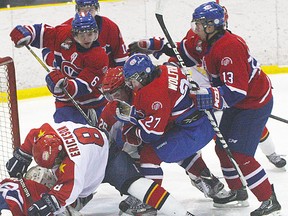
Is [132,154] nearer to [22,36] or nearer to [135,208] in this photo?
[135,208]

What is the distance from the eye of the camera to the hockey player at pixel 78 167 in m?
3.46

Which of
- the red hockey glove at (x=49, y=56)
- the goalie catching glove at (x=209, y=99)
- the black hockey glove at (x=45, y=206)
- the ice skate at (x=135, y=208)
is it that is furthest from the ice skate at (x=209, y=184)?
the red hockey glove at (x=49, y=56)

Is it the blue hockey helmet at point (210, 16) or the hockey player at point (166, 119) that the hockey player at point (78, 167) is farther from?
the blue hockey helmet at point (210, 16)

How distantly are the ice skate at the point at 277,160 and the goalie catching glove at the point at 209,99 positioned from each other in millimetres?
1149

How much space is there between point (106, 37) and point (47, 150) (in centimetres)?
145

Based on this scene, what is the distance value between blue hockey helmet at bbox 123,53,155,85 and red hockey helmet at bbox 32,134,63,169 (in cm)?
46

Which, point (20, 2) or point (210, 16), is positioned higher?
point (210, 16)

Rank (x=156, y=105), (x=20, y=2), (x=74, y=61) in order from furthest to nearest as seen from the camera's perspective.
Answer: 1. (x=20, y=2)
2. (x=74, y=61)
3. (x=156, y=105)

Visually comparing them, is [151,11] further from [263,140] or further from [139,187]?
[139,187]

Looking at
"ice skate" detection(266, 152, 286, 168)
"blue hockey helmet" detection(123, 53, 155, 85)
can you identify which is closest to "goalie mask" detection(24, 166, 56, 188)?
"blue hockey helmet" detection(123, 53, 155, 85)

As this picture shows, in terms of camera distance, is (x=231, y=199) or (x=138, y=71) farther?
(x=231, y=199)

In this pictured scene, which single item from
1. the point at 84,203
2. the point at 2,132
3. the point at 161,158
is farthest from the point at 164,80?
the point at 2,132

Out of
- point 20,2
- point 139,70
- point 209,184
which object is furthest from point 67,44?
point 20,2

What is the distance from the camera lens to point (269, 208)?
3.89m
